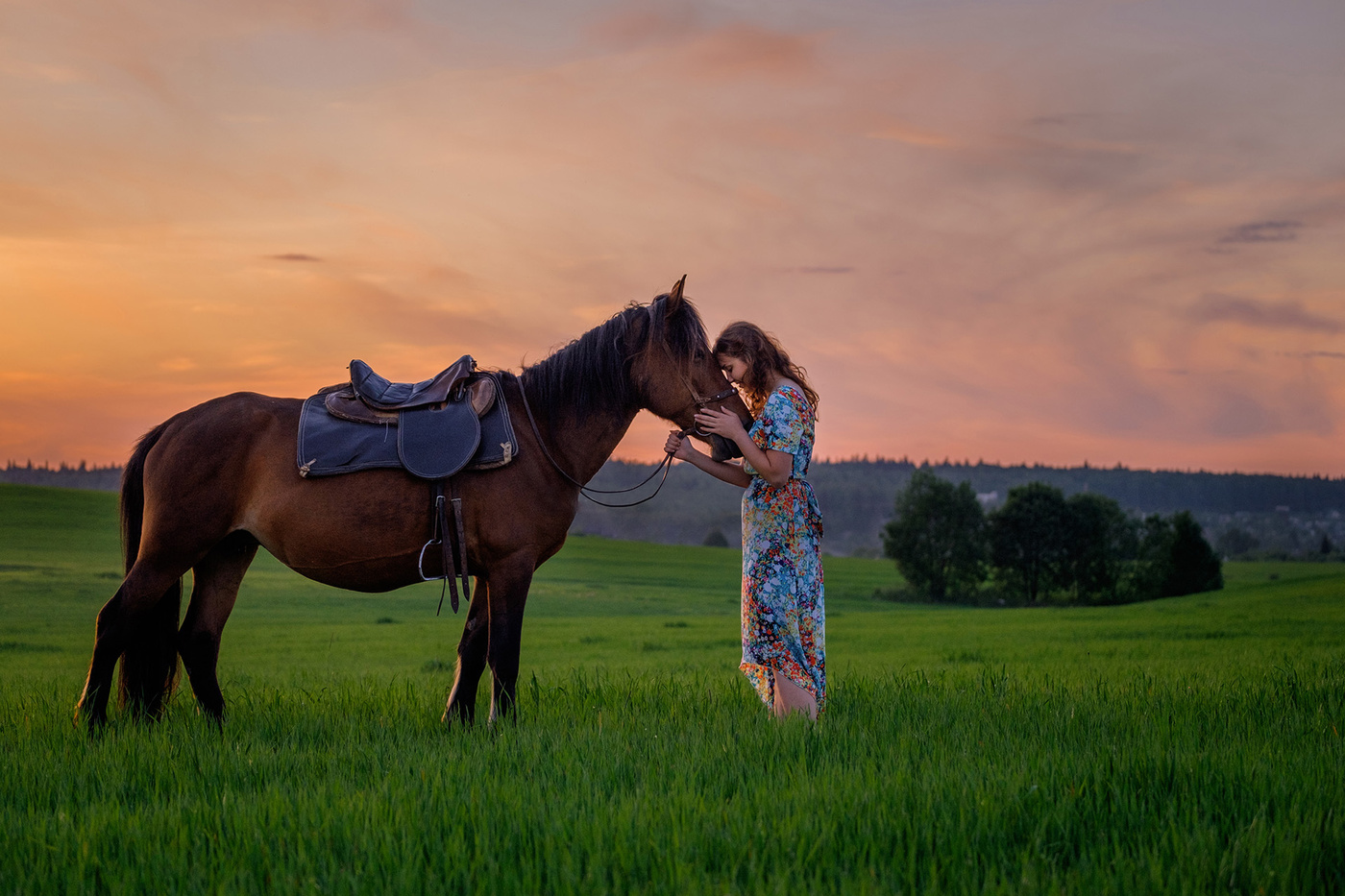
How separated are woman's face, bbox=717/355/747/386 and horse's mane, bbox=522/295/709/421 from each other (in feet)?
0.50

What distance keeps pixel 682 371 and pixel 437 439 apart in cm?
159

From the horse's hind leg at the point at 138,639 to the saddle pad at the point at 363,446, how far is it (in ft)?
3.80

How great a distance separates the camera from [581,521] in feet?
330

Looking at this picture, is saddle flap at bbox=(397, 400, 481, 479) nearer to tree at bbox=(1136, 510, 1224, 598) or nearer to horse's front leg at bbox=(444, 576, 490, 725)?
horse's front leg at bbox=(444, 576, 490, 725)

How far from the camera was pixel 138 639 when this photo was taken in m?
5.56

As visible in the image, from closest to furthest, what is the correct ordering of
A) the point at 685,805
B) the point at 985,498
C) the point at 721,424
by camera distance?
1. the point at 685,805
2. the point at 721,424
3. the point at 985,498

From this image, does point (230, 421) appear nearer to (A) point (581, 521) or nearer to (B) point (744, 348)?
(B) point (744, 348)

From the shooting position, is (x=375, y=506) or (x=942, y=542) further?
(x=942, y=542)

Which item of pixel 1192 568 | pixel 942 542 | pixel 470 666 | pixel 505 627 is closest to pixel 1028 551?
pixel 942 542

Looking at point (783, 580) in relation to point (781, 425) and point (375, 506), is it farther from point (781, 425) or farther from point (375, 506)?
point (375, 506)

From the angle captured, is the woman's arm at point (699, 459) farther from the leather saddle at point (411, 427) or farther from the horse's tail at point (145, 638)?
the horse's tail at point (145, 638)

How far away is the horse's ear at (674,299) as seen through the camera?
5.36 m

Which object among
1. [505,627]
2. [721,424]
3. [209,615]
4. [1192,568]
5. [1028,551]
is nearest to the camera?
[721,424]

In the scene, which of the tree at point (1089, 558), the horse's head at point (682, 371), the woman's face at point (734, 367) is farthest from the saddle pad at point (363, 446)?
the tree at point (1089, 558)
